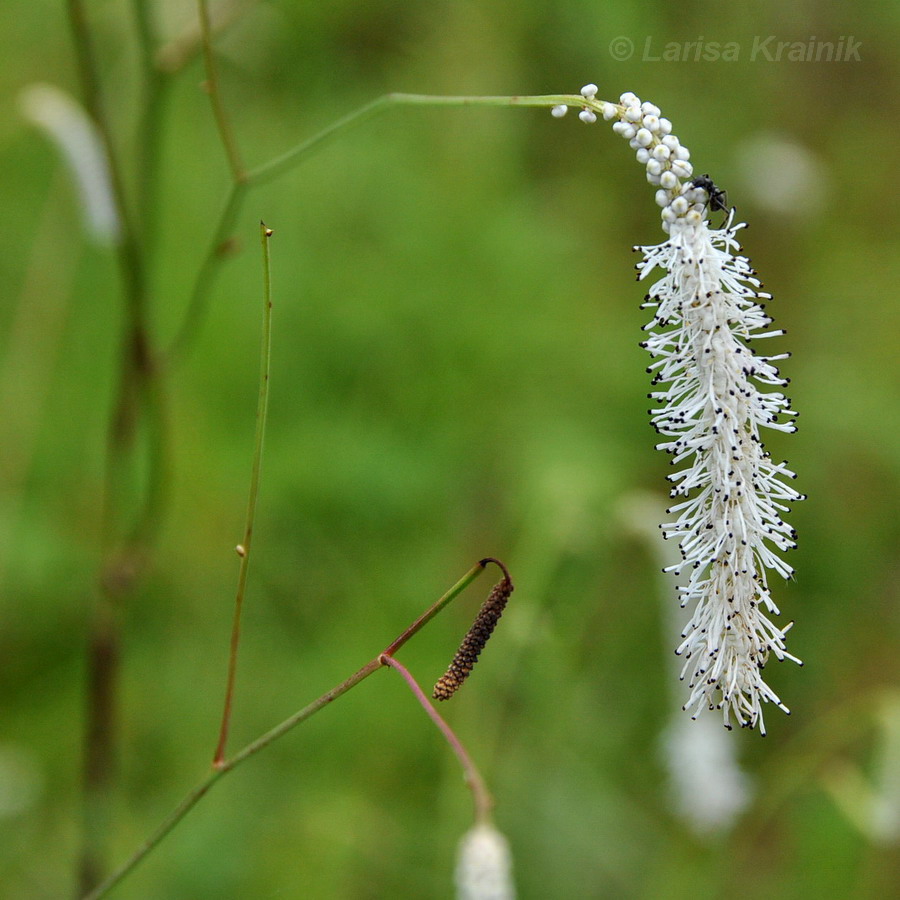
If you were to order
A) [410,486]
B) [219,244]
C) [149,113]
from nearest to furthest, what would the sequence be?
[219,244]
[149,113]
[410,486]

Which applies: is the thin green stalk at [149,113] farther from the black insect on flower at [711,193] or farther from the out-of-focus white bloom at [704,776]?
the out-of-focus white bloom at [704,776]

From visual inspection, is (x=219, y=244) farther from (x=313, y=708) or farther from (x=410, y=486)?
(x=410, y=486)

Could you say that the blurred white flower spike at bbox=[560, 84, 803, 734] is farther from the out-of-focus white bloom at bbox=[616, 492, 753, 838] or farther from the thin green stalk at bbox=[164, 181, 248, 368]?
the out-of-focus white bloom at bbox=[616, 492, 753, 838]

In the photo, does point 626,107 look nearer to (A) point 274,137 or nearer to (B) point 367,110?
(B) point 367,110

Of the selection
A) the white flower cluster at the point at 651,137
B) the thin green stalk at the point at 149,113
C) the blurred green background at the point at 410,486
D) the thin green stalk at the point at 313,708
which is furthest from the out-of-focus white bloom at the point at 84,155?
the white flower cluster at the point at 651,137

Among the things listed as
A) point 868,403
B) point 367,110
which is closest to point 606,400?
point 868,403

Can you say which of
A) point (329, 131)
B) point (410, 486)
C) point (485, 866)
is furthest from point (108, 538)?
point (485, 866)
